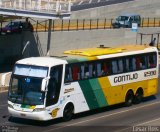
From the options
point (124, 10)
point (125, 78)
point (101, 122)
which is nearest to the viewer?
point (101, 122)

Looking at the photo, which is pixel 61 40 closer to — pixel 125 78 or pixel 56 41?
pixel 56 41

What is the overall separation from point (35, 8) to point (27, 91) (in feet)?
59.1

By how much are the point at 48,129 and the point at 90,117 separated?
11.0 ft

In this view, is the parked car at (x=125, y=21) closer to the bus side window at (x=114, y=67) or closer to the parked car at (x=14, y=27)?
the parked car at (x=14, y=27)

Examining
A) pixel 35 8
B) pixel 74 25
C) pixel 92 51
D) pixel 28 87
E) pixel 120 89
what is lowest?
pixel 120 89

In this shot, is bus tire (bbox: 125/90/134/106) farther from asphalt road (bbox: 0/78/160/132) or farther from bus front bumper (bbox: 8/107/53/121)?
bus front bumper (bbox: 8/107/53/121)

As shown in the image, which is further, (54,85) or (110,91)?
(110,91)

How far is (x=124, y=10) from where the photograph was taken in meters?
75.1

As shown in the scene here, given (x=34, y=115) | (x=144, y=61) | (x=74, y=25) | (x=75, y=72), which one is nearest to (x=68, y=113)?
(x=75, y=72)

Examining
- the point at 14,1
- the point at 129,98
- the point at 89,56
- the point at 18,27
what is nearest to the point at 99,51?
the point at 89,56

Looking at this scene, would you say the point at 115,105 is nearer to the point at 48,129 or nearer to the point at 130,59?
the point at 130,59

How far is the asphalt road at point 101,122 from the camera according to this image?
2231cm

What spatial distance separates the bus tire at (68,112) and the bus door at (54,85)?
2.65 ft

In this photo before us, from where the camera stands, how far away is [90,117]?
82.9 feet
